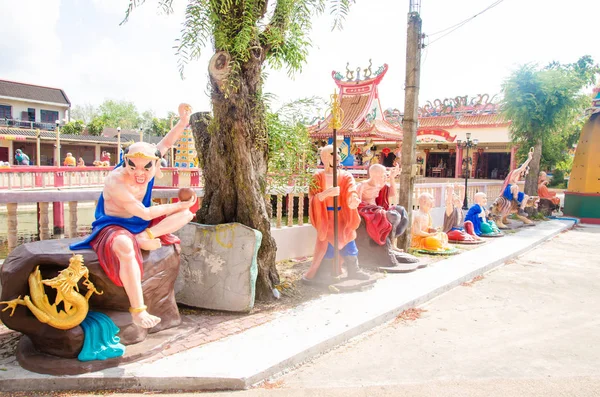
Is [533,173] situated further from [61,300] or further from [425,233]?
[61,300]

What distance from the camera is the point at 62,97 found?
35750mm

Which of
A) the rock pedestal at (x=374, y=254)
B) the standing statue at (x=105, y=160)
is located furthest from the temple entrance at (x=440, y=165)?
the rock pedestal at (x=374, y=254)

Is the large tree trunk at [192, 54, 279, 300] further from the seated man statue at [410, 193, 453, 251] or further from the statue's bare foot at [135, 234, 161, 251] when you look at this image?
the seated man statue at [410, 193, 453, 251]

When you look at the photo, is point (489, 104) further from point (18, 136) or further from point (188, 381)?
point (18, 136)

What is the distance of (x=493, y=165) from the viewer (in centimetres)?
2961

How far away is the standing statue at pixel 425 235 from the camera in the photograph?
779 centimetres

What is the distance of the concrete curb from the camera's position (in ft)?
9.70

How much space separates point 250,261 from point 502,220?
9.23 meters

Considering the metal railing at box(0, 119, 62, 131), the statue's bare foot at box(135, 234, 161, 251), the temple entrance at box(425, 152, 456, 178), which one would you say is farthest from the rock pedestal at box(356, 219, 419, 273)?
the metal railing at box(0, 119, 62, 131)

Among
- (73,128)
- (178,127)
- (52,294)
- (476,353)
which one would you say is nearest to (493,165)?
(476,353)

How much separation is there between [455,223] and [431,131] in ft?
61.6

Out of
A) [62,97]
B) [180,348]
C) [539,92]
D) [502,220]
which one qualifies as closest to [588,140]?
[539,92]

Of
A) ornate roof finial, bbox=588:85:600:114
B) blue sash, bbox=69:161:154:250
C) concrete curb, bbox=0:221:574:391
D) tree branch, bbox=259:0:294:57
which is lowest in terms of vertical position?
concrete curb, bbox=0:221:574:391

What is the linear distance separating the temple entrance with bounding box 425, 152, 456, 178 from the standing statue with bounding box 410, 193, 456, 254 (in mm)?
23493
